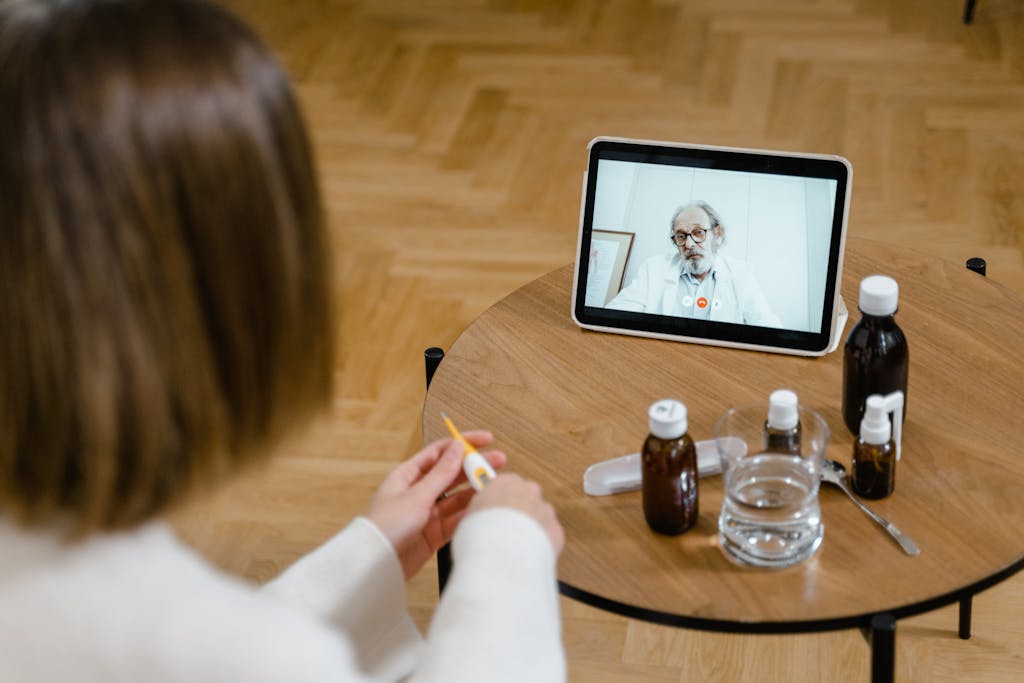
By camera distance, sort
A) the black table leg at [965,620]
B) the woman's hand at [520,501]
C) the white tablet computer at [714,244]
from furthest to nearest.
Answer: the black table leg at [965,620] → the white tablet computer at [714,244] → the woman's hand at [520,501]

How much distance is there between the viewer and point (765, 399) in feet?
4.75

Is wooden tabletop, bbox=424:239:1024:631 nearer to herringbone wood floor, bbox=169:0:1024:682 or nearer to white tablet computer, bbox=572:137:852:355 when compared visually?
white tablet computer, bbox=572:137:852:355

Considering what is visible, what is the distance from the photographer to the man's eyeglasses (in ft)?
4.94

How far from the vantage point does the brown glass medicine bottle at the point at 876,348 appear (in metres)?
1.29

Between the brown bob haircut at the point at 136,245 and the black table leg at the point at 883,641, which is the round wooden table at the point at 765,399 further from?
the brown bob haircut at the point at 136,245

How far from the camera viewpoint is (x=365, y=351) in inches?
102

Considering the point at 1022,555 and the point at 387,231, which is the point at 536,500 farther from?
the point at 387,231

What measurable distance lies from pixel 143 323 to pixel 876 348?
841mm

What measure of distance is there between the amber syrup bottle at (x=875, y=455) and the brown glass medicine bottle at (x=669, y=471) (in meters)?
0.17

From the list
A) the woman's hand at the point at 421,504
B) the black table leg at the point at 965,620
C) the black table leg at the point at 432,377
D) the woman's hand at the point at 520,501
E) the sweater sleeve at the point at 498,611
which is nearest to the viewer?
the sweater sleeve at the point at 498,611

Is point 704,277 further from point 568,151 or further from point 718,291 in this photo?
point 568,151

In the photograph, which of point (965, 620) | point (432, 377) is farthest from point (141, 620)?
point (965, 620)

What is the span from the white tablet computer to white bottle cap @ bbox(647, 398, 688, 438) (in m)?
0.36

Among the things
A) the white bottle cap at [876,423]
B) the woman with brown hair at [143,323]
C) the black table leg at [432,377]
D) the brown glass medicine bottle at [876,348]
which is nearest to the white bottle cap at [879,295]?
the brown glass medicine bottle at [876,348]
